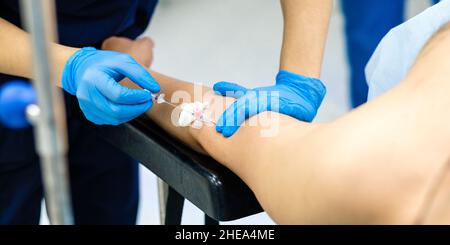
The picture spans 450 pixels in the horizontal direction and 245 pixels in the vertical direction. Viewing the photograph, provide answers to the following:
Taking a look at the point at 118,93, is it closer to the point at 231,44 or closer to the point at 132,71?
the point at 132,71

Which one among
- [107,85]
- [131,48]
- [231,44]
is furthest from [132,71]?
[231,44]

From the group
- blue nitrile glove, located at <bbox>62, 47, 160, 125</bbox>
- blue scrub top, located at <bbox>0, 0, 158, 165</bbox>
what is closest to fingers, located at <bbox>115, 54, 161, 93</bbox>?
blue nitrile glove, located at <bbox>62, 47, 160, 125</bbox>

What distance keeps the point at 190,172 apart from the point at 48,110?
49 centimetres

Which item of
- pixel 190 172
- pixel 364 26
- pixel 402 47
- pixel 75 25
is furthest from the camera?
pixel 364 26

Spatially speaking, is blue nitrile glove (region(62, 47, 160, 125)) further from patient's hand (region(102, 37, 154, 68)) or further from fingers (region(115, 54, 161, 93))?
patient's hand (region(102, 37, 154, 68))

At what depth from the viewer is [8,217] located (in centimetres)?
155

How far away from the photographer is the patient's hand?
4.90 ft

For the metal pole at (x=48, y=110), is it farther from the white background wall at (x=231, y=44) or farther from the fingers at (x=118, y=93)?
the white background wall at (x=231, y=44)

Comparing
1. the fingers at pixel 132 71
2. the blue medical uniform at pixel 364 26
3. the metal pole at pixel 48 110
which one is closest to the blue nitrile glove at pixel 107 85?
the fingers at pixel 132 71

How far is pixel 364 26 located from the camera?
8.09ft

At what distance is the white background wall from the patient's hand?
131 centimetres

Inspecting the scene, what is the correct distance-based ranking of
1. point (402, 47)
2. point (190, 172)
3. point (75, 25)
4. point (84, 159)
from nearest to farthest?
point (190, 172)
point (402, 47)
point (75, 25)
point (84, 159)

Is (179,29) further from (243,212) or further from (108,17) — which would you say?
(243,212)

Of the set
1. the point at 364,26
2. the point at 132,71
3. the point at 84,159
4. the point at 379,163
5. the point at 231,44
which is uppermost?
the point at 231,44
